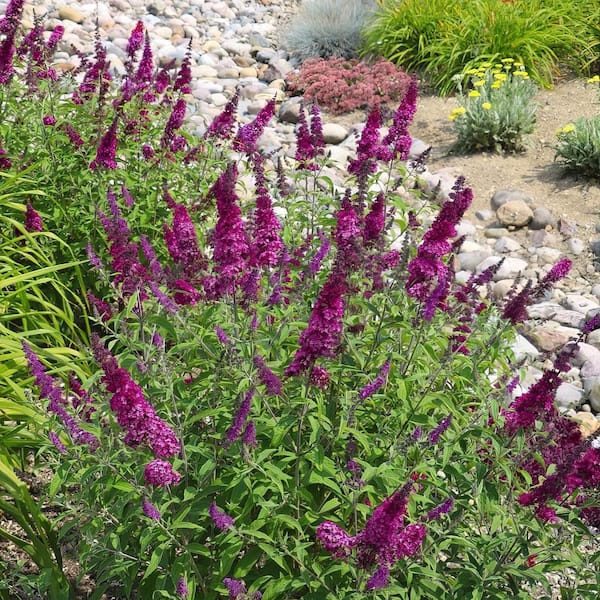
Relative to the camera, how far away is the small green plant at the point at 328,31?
11.8 m

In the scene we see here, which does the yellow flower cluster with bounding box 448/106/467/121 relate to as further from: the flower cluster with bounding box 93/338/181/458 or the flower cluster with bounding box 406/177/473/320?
the flower cluster with bounding box 93/338/181/458

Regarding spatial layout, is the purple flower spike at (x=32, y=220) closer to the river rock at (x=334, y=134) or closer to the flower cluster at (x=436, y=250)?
the flower cluster at (x=436, y=250)

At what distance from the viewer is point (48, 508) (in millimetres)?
4344

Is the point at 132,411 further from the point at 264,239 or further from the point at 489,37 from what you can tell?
the point at 489,37

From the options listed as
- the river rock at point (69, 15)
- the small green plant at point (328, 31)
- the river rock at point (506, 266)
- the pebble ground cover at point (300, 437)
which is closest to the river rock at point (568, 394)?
the river rock at point (506, 266)

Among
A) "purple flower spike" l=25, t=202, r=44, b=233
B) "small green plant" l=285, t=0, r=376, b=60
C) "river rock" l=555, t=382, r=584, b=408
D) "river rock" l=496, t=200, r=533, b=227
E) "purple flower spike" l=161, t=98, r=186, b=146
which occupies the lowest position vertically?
"river rock" l=555, t=382, r=584, b=408

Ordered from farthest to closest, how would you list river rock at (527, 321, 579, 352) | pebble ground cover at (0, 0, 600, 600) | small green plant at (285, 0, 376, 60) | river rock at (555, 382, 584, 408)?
small green plant at (285, 0, 376, 60)
river rock at (527, 321, 579, 352)
river rock at (555, 382, 584, 408)
pebble ground cover at (0, 0, 600, 600)

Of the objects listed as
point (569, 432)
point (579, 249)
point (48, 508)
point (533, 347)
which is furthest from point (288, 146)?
point (569, 432)

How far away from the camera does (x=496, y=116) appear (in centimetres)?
852

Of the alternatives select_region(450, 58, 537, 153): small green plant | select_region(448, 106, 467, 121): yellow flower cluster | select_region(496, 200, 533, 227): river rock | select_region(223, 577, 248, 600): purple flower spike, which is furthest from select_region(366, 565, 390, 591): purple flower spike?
select_region(448, 106, 467, 121): yellow flower cluster

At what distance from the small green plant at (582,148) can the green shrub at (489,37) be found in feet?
6.67

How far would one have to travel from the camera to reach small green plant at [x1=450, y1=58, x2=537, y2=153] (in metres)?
8.60

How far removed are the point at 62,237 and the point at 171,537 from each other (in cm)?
303

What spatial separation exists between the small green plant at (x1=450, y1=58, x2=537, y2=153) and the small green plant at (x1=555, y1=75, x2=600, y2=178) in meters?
0.55
